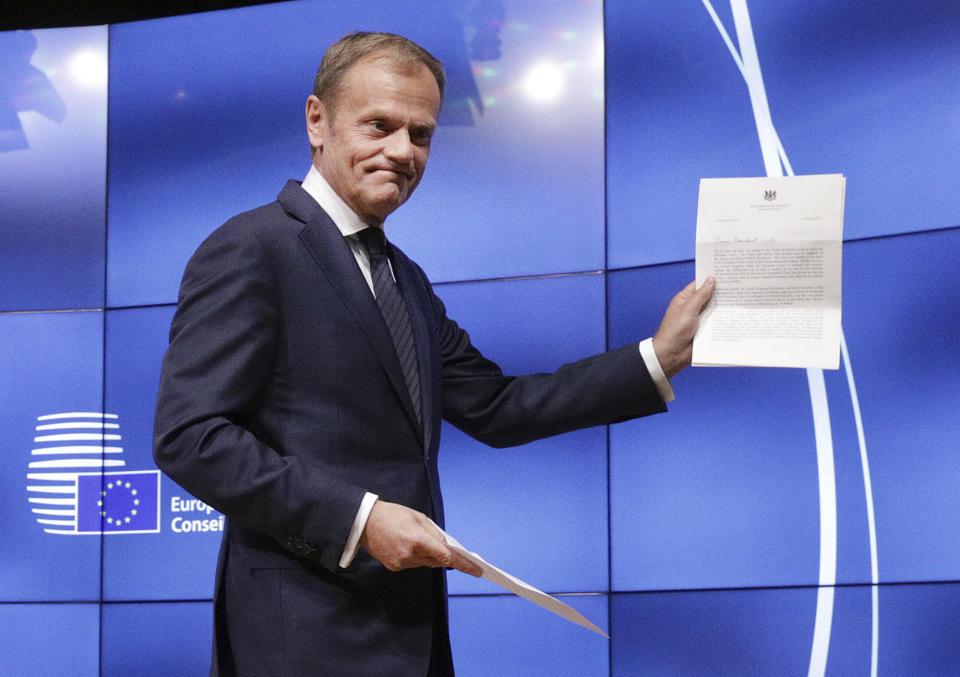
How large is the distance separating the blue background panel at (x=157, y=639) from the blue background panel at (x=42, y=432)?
14 centimetres

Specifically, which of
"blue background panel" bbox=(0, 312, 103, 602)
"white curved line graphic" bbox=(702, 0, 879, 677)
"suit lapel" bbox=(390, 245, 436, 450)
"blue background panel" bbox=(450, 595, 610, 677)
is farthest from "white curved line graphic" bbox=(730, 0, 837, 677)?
"blue background panel" bbox=(0, 312, 103, 602)

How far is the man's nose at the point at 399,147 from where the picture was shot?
72.7 inches

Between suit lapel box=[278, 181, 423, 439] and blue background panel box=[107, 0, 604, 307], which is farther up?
blue background panel box=[107, 0, 604, 307]

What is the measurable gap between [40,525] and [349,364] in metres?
2.40

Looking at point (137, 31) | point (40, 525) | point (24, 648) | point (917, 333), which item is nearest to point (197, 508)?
point (40, 525)

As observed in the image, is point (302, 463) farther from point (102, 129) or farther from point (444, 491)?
point (102, 129)

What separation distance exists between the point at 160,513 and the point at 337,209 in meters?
2.01

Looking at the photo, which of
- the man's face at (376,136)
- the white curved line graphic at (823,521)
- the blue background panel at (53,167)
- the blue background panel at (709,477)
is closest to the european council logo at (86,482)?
the blue background panel at (53,167)

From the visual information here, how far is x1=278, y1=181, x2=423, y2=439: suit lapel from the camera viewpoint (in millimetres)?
1722

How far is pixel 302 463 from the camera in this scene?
5.20 ft

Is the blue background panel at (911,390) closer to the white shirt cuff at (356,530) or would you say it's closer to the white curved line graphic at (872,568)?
the white curved line graphic at (872,568)

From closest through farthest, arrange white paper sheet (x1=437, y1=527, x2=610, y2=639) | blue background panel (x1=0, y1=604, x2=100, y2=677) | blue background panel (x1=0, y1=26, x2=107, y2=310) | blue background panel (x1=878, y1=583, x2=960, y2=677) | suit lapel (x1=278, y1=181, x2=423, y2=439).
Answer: white paper sheet (x1=437, y1=527, x2=610, y2=639), suit lapel (x1=278, y1=181, x2=423, y2=439), blue background panel (x1=878, y1=583, x2=960, y2=677), blue background panel (x1=0, y1=604, x2=100, y2=677), blue background panel (x1=0, y1=26, x2=107, y2=310)

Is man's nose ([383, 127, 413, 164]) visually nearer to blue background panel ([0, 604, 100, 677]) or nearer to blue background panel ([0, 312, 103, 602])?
blue background panel ([0, 312, 103, 602])

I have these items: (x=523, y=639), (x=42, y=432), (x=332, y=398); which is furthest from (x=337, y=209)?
(x=42, y=432)
